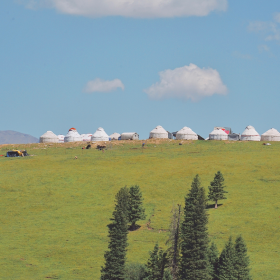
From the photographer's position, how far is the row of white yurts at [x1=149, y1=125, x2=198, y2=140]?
166m

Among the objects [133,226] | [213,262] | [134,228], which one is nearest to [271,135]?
[133,226]

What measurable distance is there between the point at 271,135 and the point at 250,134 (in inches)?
270

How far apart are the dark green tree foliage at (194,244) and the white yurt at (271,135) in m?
114

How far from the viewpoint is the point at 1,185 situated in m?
99.7

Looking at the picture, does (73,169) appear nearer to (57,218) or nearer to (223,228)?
(57,218)

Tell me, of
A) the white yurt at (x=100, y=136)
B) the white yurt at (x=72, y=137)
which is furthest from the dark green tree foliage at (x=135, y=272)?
the white yurt at (x=72, y=137)

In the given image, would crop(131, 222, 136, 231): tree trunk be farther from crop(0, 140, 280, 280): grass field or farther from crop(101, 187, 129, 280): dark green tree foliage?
crop(101, 187, 129, 280): dark green tree foliage

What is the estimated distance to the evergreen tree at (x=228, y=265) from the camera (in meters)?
55.4

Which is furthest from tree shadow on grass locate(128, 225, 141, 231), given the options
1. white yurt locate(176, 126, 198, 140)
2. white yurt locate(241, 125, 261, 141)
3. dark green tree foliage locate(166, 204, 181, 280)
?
white yurt locate(241, 125, 261, 141)

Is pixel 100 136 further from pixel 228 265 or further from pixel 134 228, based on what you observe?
pixel 228 265

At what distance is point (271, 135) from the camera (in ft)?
556

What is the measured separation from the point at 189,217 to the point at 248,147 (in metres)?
81.1

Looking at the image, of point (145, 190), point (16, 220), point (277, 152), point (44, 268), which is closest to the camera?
point (44, 268)

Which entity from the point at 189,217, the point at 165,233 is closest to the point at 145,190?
the point at 165,233
